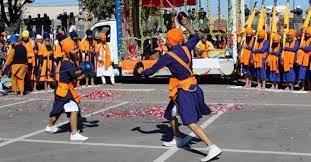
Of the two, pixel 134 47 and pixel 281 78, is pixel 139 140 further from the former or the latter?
pixel 134 47

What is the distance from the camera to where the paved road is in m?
7.61

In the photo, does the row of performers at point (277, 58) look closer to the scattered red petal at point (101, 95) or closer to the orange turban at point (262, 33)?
the orange turban at point (262, 33)

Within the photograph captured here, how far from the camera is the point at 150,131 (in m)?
9.47

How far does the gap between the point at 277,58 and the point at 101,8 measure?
26.7m

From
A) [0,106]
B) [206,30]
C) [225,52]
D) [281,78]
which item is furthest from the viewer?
[206,30]

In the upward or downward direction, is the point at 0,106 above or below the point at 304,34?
below

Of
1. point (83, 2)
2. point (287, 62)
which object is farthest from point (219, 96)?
point (83, 2)

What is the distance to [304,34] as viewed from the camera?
14984 mm

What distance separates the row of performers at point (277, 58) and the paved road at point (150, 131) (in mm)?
990

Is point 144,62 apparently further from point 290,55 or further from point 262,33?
point 290,55

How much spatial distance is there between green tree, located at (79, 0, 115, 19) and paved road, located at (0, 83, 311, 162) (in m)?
26.6

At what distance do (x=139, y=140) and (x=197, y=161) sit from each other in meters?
1.68

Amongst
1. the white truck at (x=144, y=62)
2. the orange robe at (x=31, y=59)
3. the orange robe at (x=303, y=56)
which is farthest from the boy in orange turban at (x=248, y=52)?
the orange robe at (x=31, y=59)

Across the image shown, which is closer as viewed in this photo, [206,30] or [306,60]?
[306,60]
